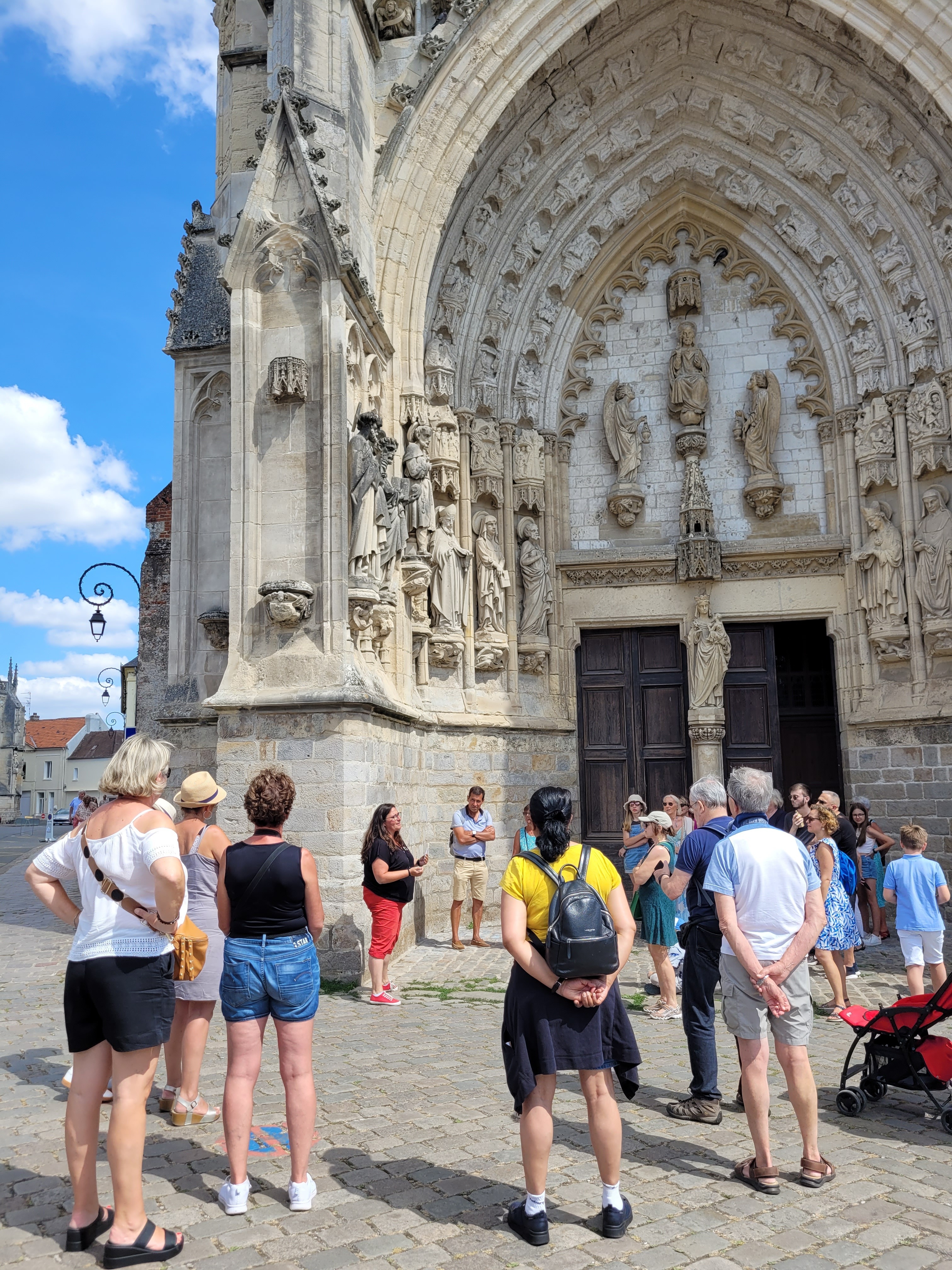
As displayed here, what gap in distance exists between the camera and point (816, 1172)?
3.88 metres

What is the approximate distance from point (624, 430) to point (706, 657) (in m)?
3.21

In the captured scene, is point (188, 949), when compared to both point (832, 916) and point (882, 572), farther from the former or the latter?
point (882, 572)

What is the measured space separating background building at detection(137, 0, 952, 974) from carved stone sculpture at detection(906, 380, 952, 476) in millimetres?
51

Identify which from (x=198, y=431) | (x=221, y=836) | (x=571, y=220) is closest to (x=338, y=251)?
(x=198, y=431)

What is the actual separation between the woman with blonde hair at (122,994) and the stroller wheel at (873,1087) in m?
3.20

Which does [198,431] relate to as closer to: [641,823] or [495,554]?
[495,554]

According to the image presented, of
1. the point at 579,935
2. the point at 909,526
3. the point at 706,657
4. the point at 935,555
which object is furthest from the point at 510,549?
the point at 579,935

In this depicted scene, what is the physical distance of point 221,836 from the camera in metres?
4.76

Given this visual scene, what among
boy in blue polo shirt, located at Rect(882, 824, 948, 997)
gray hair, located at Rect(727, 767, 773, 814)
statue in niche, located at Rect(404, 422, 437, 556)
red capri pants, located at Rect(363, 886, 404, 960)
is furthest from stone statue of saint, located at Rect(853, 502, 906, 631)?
gray hair, located at Rect(727, 767, 773, 814)

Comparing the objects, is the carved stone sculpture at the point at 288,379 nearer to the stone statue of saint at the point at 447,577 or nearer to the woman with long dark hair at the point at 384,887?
the stone statue of saint at the point at 447,577

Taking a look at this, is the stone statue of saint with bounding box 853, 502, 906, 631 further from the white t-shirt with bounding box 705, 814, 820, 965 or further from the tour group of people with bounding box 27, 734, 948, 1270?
the white t-shirt with bounding box 705, 814, 820, 965

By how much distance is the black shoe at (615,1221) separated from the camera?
3.45 metres

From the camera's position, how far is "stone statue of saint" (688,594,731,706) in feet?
42.1

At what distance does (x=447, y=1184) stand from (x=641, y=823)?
14.0 feet
